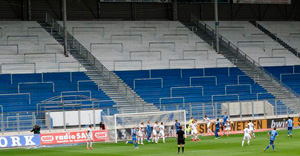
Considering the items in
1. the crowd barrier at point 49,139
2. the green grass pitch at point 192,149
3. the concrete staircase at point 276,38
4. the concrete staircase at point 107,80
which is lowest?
the green grass pitch at point 192,149

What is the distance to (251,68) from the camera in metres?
66.6

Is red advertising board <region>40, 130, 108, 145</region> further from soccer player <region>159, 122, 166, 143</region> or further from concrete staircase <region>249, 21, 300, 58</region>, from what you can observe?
concrete staircase <region>249, 21, 300, 58</region>

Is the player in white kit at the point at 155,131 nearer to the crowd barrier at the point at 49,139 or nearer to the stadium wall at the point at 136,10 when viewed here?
the crowd barrier at the point at 49,139

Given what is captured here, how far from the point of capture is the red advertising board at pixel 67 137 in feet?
152

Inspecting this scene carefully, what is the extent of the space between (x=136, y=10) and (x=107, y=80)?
1429cm

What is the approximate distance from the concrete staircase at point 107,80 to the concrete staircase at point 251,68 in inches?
506

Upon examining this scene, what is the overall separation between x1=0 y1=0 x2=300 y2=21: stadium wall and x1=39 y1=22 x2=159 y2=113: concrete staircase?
2039mm

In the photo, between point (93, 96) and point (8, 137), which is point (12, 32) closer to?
point (93, 96)

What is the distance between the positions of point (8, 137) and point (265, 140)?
59.7 ft

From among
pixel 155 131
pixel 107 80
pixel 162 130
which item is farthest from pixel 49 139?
pixel 107 80

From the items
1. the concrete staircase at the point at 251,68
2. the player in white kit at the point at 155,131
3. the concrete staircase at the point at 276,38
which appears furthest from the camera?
the concrete staircase at the point at 276,38

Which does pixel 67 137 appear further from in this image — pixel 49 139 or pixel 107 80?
pixel 107 80

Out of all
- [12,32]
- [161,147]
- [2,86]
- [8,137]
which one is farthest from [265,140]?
[12,32]

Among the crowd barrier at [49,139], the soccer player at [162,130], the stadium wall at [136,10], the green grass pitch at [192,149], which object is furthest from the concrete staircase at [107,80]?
the green grass pitch at [192,149]
